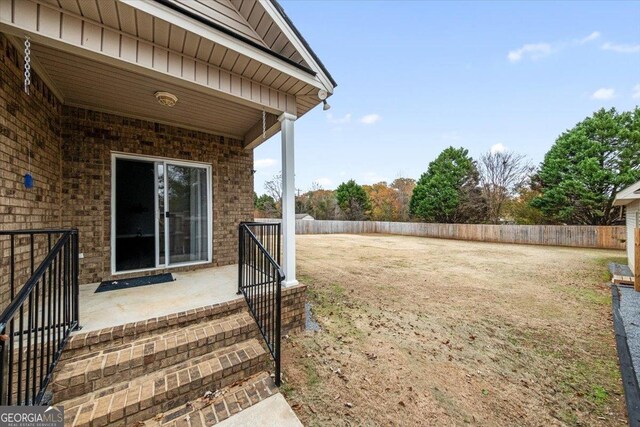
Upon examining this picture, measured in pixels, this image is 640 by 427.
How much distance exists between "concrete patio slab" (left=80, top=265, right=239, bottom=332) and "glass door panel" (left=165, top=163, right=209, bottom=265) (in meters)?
0.74

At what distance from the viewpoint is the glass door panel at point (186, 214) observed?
4.70m

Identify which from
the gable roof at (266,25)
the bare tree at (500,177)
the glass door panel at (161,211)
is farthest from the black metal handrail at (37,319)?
the bare tree at (500,177)

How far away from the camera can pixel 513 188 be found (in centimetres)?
2109

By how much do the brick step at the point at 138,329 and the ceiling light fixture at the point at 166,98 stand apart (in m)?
2.93

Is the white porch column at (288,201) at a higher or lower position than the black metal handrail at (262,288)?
higher

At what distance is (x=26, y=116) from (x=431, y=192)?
22.9m

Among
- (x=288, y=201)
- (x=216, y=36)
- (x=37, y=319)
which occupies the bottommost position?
(x=37, y=319)

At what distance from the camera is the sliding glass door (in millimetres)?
4340

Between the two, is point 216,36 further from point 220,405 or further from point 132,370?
point 220,405

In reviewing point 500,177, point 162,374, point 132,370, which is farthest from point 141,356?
point 500,177

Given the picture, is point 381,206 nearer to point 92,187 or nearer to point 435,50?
point 435,50

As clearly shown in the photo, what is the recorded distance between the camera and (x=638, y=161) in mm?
14391

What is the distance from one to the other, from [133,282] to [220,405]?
2932 mm

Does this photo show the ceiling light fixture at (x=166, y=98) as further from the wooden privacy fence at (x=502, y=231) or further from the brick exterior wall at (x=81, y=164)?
the wooden privacy fence at (x=502, y=231)
